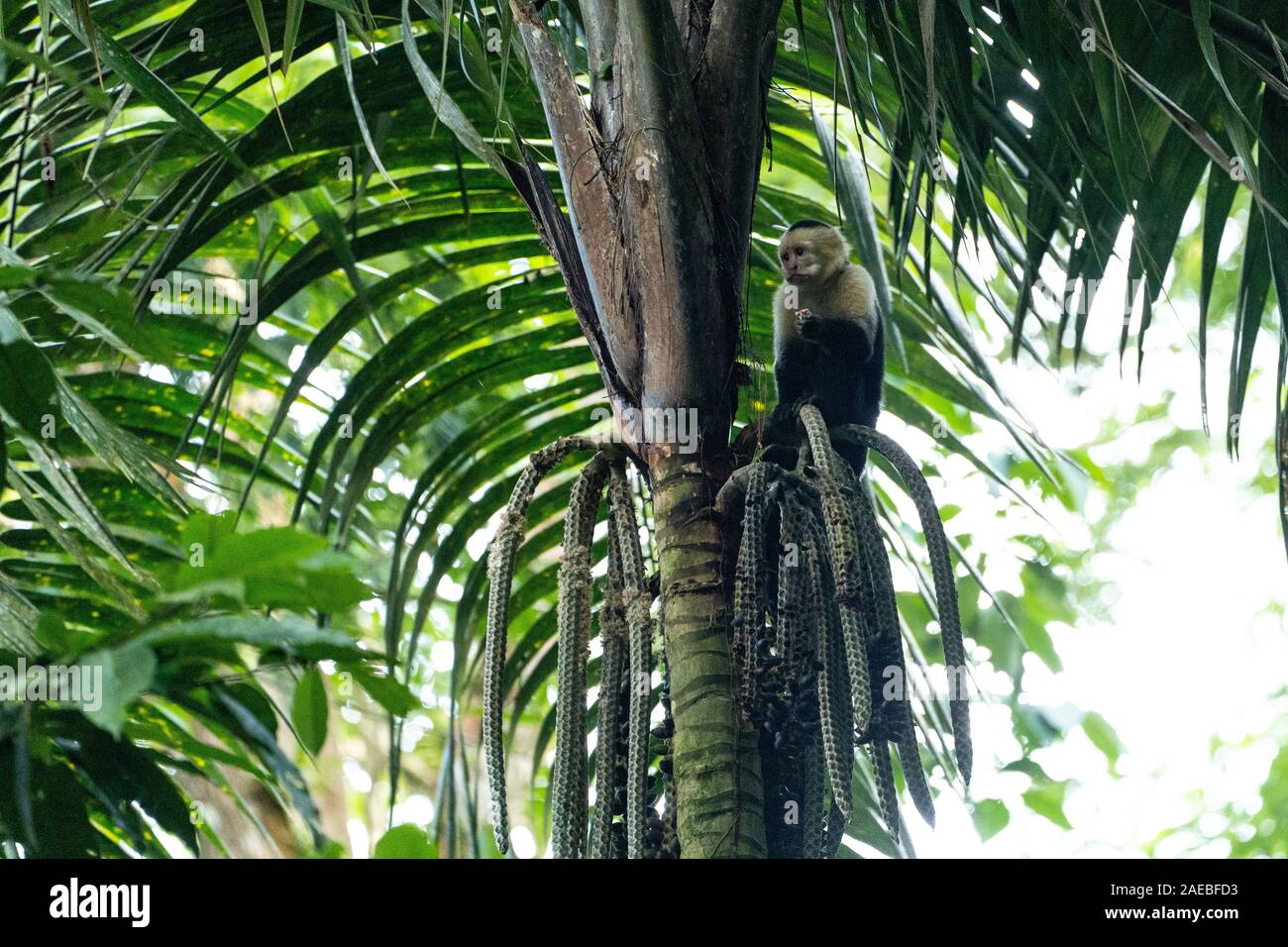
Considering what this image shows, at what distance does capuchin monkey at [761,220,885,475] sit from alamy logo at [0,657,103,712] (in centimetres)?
266

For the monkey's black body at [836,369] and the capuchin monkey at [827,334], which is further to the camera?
the monkey's black body at [836,369]

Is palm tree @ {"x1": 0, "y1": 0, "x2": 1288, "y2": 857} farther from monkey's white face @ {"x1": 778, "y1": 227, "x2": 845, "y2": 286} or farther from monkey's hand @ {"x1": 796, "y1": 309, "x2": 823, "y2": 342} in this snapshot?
monkey's white face @ {"x1": 778, "y1": 227, "x2": 845, "y2": 286}

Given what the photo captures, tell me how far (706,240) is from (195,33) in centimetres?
117

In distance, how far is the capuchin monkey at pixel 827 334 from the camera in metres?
3.97

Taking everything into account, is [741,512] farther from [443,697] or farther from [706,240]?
[443,697]

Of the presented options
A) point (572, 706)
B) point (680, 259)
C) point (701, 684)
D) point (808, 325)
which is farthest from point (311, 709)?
point (808, 325)

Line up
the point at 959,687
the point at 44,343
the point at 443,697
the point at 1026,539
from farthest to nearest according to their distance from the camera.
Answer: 1. the point at 443,697
2. the point at 1026,539
3. the point at 44,343
4. the point at 959,687

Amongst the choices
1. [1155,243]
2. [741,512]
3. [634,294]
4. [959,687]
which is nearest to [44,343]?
[634,294]

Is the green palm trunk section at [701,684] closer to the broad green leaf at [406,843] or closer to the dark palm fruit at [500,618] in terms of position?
the dark palm fruit at [500,618]
